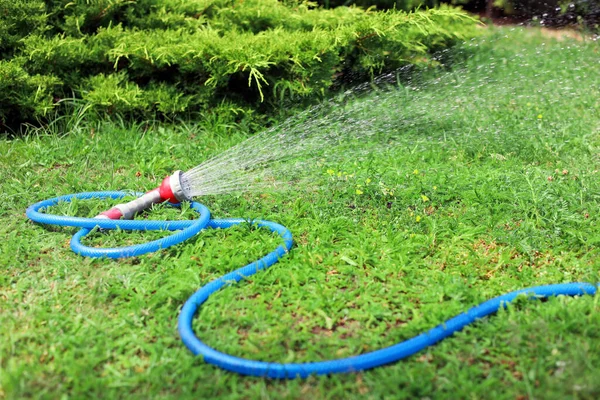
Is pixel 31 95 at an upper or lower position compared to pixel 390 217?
upper

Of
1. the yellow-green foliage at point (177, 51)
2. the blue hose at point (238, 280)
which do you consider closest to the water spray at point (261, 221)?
the blue hose at point (238, 280)

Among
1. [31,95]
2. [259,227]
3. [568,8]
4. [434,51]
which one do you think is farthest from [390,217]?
[568,8]

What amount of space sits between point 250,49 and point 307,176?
1.23 metres

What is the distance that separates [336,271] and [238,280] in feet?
1.54

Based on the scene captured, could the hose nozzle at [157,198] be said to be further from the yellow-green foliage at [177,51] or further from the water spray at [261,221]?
the yellow-green foliage at [177,51]

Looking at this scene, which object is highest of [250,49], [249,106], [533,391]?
[250,49]

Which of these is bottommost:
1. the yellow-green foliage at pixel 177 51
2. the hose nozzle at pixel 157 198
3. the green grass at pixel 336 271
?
the green grass at pixel 336 271

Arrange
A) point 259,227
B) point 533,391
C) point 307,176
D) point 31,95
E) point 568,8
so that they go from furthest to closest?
point 568,8 < point 31,95 < point 307,176 < point 259,227 < point 533,391

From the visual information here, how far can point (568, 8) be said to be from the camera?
877 centimetres

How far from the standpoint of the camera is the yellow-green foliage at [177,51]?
446 centimetres

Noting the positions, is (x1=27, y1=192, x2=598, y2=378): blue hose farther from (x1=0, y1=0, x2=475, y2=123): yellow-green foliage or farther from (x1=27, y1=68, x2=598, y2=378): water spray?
(x1=0, y1=0, x2=475, y2=123): yellow-green foliage

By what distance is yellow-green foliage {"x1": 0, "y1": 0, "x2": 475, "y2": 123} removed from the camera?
14.6ft

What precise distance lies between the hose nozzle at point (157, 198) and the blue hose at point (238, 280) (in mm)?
121

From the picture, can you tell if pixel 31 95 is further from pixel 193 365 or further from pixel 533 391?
pixel 533 391
